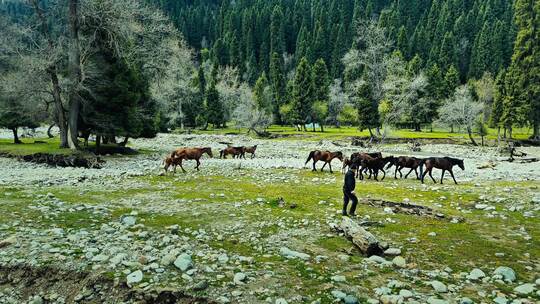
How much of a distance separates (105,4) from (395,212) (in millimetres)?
26559

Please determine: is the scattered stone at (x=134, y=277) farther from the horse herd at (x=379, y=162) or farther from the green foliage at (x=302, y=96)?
the green foliage at (x=302, y=96)

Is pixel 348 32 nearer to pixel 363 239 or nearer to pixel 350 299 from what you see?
pixel 363 239

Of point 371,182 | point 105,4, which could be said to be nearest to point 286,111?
point 105,4

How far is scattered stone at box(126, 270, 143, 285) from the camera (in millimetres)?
7030

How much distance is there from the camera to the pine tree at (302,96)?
248 ft

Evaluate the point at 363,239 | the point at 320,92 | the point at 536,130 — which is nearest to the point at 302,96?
the point at 320,92

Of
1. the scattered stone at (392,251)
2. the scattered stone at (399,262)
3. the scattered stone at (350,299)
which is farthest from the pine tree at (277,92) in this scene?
the scattered stone at (350,299)

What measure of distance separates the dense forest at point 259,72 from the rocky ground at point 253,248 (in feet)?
54.3

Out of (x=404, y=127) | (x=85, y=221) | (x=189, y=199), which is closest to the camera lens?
(x=85, y=221)

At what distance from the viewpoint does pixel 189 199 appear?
1410 centimetres

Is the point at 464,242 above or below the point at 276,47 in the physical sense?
below

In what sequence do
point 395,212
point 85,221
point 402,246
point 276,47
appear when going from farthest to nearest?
point 276,47, point 395,212, point 85,221, point 402,246

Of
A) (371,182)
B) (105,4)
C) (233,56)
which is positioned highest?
(233,56)

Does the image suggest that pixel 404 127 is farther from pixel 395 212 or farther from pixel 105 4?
pixel 395 212
